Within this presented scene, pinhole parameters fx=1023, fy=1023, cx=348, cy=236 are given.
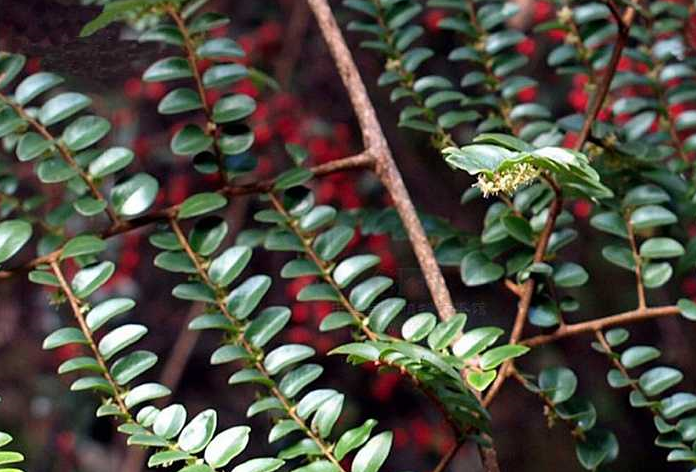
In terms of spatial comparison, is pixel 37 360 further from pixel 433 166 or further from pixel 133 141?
pixel 433 166

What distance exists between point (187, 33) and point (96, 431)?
133 cm

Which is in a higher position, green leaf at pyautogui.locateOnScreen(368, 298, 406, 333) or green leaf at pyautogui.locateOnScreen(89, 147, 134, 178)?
green leaf at pyautogui.locateOnScreen(89, 147, 134, 178)

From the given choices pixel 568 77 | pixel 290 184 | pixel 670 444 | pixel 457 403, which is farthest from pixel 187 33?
pixel 568 77

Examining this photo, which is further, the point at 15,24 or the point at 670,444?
the point at 15,24

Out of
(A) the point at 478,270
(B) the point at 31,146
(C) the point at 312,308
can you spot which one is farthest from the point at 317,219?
(C) the point at 312,308

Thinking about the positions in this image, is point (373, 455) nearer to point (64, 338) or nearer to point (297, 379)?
point (297, 379)

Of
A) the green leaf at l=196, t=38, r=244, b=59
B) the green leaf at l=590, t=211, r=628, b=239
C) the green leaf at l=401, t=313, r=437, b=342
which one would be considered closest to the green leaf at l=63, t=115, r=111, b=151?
the green leaf at l=196, t=38, r=244, b=59

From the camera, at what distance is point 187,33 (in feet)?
2.90

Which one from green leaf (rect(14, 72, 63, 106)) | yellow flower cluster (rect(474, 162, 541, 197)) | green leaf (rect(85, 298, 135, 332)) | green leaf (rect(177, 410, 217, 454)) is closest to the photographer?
yellow flower cluster (rect(474, 162, 541, 197))

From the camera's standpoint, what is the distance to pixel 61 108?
86cm

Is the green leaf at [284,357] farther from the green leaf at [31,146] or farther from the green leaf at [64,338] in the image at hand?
the green leaf at [31,146]

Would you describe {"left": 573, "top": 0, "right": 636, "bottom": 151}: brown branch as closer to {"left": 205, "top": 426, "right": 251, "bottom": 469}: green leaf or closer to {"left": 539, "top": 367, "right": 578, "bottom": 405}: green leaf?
{"left": 539, "top": 367, "right": 578, "bottom": 405}: green leaf

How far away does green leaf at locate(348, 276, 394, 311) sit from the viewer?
2.62 ft

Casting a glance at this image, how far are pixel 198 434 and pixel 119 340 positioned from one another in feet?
0.39
